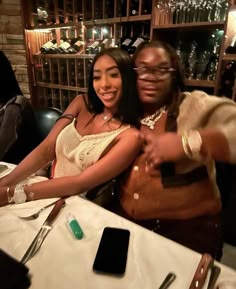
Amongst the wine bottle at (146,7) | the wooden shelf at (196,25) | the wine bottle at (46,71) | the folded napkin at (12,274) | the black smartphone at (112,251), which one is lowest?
the black smartphone at (112,251)

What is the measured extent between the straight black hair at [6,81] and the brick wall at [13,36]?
1.50m

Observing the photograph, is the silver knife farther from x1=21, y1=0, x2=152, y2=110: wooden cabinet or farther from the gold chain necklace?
x1=21, y1=0, x2=152, y2=110: wooden cabinet

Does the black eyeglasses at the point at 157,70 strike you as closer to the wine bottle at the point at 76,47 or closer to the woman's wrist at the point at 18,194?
the woman's wrist at the point at 18,194

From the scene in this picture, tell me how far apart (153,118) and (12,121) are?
1055 millimetres

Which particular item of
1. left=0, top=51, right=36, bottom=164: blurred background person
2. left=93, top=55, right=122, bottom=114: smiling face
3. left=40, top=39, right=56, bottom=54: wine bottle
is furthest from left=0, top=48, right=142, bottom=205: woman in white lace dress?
left=40, top=39, right=56, bottom=54: wine bottle

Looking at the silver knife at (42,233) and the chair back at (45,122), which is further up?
the silver knife at (42,233)

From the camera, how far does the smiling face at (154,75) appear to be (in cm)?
93

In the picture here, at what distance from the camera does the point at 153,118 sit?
96cm

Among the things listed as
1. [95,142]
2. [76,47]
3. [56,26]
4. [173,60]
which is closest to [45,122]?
[95,142]

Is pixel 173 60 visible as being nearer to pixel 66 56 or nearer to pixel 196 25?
pixel 196 25

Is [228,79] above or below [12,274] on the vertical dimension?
above

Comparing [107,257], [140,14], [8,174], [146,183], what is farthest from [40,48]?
[107,257]

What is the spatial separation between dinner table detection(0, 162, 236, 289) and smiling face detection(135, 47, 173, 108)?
1.58ft

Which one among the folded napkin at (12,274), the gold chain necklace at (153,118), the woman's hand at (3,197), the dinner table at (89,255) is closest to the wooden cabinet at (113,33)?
the gold chain necklace at (153,118)
